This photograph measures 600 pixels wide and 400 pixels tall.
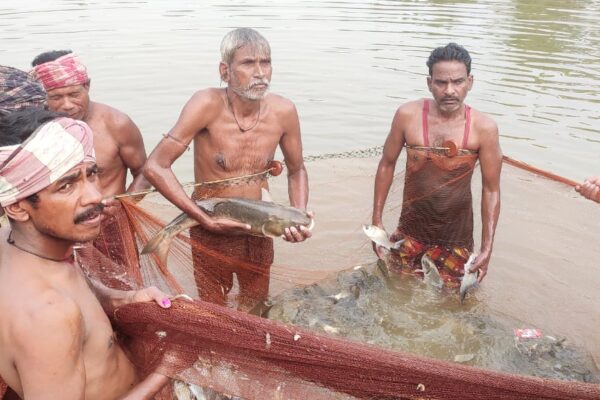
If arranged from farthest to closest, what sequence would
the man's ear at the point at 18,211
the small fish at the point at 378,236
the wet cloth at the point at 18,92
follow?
the small fish at the point at 378,236, the wet cloth at the point at 18,92, the man's ear at the point at 18,211

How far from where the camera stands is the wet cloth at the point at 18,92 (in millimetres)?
2271

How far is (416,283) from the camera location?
16.9ft

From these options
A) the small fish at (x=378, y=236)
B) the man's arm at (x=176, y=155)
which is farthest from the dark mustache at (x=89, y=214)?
the small fish at (x=378, y=236)

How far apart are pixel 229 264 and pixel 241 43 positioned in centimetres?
153

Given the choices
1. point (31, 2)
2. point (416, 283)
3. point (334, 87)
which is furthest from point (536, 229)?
point (31, 2)

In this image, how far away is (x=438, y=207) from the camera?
15.8 ft

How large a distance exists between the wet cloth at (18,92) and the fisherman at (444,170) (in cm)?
303

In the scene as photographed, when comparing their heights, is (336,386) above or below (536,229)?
above

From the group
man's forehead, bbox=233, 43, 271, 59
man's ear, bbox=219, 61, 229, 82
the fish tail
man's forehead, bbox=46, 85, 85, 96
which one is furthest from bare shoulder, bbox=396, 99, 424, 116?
man's forehead, bbox=46, 85, 85, 96

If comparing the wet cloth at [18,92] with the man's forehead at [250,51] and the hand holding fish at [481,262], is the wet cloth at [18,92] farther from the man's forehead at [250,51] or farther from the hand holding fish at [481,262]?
the hand holding fish at [481,262]

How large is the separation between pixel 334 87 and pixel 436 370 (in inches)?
394

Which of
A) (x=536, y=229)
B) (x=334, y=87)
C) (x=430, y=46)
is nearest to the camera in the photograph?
(x=536, y=229)

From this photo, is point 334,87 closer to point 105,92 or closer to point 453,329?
point 105,92

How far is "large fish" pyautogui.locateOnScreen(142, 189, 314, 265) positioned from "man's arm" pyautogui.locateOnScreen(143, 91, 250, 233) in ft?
0.22
